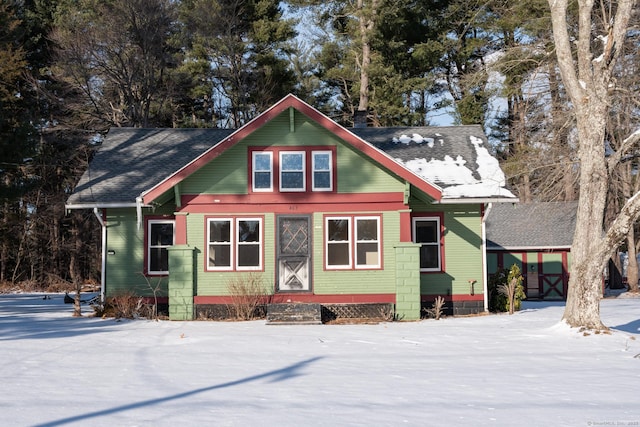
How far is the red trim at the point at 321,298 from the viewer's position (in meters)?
17.9

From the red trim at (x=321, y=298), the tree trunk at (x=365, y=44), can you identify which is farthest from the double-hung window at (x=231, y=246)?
the tree trunk at (x=365, y=44)

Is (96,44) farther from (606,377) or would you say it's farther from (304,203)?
(606,377)

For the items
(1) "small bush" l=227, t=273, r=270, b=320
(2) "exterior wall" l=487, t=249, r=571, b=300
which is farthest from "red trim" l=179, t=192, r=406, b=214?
(2) "exterior wall" l=487, t=249, r=571, b=300

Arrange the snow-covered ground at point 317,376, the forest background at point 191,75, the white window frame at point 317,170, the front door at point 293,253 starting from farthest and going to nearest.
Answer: the forest background at point 191,75, the white window frame at point 317,170, the front door at point 293,253, the snow-covered ground at point 317,376

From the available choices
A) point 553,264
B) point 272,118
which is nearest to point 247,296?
point 272,118

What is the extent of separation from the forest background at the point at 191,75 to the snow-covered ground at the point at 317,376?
18.9 meters

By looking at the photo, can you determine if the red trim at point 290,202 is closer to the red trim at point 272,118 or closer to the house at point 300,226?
the house at point 300,226

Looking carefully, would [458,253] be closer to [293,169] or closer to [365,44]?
[293,169]

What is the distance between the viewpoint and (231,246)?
18062 mm

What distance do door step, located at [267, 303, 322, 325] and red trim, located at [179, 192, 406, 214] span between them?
8.81ft

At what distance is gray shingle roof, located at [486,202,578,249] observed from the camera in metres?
28.4

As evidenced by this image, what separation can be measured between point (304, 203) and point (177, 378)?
9381 millimetres

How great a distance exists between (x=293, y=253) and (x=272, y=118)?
3670 mm

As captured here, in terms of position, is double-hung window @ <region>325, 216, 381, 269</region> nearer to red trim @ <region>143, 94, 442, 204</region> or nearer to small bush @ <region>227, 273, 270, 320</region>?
red trim @ <region>143, 94, 442, 204</region>
